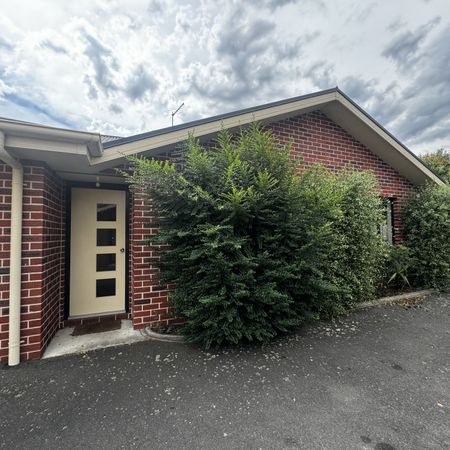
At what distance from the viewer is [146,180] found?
287 cm

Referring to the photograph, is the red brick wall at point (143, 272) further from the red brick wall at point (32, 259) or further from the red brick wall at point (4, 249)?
the red brick wall at point (4, 249)

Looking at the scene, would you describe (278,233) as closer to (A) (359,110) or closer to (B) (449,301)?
(A) (359,110)

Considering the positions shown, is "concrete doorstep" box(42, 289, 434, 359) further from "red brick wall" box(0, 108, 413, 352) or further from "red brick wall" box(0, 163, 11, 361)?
"red brick wall" box(0, 163, 11, 361)

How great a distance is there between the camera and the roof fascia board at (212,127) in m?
3.04

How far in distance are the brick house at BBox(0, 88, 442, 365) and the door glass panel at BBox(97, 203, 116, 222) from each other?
0.02m

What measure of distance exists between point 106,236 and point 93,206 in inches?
21.6

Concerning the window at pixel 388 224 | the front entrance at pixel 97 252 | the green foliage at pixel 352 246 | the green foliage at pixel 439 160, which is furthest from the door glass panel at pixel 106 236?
the green foliage at pixel 439 160

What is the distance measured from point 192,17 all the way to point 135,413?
7.10 metres

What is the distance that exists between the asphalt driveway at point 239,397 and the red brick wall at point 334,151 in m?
3.45

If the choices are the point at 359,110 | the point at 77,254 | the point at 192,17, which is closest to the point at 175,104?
the point at 192,17

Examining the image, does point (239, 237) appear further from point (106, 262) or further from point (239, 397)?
point (106, 262)

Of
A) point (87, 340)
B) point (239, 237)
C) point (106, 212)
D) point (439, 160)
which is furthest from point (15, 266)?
point (439, 160)

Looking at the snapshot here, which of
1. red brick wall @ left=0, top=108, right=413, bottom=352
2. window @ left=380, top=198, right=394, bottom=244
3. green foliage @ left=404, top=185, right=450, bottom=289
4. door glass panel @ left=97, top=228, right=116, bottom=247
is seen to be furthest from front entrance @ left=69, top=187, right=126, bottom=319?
green foliage @ left=404, top=185, right=450, bottom=289

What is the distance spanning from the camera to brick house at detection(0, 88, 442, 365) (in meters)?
2.62
